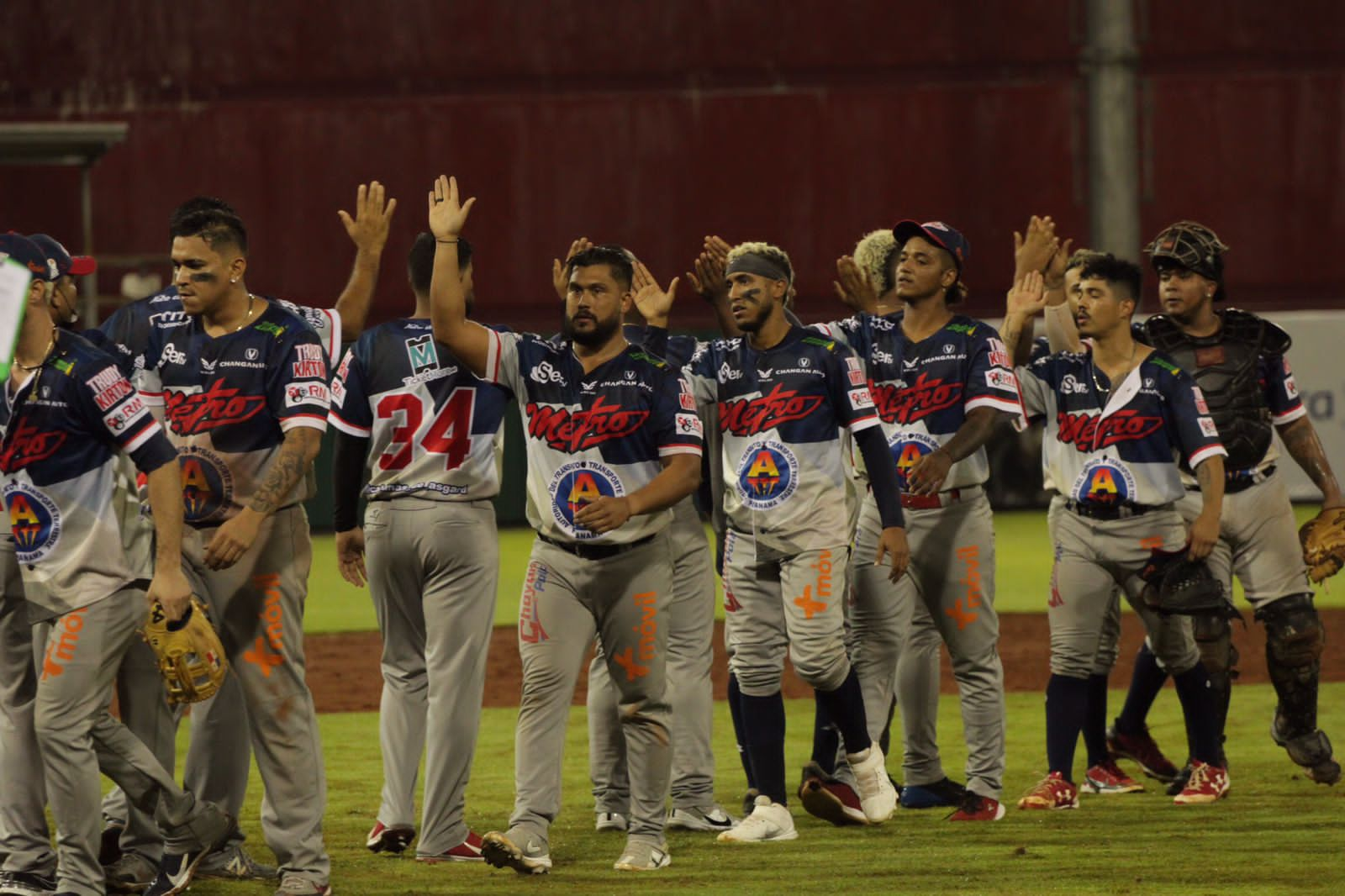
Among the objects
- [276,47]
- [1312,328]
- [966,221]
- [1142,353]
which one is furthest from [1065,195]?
[1142,353]

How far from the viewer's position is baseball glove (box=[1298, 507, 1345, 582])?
8.23 m

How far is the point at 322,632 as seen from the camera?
44.3 ft

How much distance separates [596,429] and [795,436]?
907 mm

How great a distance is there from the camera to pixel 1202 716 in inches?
306

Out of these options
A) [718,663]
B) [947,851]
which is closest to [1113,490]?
[947,851]

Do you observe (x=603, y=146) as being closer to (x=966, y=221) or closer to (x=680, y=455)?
(x=966, y=221)

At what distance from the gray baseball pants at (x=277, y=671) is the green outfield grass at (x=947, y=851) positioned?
0.99 ft

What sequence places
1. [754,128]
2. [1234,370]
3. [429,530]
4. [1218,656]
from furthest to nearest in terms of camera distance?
1. [754,128]
2. [1234,370]
3. [1218,656]
4. [429,530]

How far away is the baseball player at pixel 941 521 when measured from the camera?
744cm

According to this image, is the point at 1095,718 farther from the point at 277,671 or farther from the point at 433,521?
the point at 277,671

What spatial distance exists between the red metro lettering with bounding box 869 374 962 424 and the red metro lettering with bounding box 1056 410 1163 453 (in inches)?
20.2

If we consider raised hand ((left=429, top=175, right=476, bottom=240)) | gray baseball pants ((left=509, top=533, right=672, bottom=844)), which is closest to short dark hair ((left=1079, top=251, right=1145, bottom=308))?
gray baseball pants ((left=509, top=533, right=672, bottom=844))

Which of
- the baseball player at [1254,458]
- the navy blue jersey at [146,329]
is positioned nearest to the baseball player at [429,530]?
the navy blue jersey at [146,329]

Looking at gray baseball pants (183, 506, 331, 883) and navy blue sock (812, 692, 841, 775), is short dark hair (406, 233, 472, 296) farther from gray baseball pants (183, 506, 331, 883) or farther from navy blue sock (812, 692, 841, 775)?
navy blue sock (812, 692, 841, 775)
